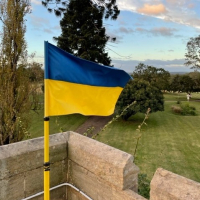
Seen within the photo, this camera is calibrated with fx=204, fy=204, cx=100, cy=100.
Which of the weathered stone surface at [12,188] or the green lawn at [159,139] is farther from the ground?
the weathered stone surface at [12,188]

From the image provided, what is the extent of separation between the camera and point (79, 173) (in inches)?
95.3

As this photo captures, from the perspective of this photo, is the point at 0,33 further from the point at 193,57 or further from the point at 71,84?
the point at 193,57

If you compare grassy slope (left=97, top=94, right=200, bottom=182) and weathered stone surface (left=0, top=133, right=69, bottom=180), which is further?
grassy slope (left=97, top=94, right=200, bottom=182)

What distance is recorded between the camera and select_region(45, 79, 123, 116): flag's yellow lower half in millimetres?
1861

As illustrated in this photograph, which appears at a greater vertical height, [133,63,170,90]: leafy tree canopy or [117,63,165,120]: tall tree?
[133,63,170,90]: leafy tree canopy

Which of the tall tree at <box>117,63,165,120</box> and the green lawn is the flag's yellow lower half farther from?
the tall tree at <box>117,63,165,120</box>

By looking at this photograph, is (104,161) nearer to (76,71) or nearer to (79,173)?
(79,173)

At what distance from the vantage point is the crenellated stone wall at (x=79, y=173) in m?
1.60

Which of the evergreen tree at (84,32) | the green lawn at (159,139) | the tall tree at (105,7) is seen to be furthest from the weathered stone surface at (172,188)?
the tall tree at (105,7)

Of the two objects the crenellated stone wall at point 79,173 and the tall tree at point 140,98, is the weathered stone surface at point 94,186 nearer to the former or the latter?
the crenellated stone wall at point 79,173

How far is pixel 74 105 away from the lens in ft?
6.70

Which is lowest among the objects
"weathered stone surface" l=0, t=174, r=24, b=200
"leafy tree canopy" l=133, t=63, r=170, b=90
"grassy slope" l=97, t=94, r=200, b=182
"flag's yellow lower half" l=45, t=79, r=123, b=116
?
"grassy slope" l=97, t=94, r=200, b=182

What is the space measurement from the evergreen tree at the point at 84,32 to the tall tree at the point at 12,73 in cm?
850

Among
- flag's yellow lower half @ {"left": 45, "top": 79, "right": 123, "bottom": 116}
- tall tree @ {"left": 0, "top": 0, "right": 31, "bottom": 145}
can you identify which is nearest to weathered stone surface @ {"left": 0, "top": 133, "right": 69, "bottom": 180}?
flag's yellow lower half @ {"left": 45, "top": 79, "right": 123, "bottom": 116}
